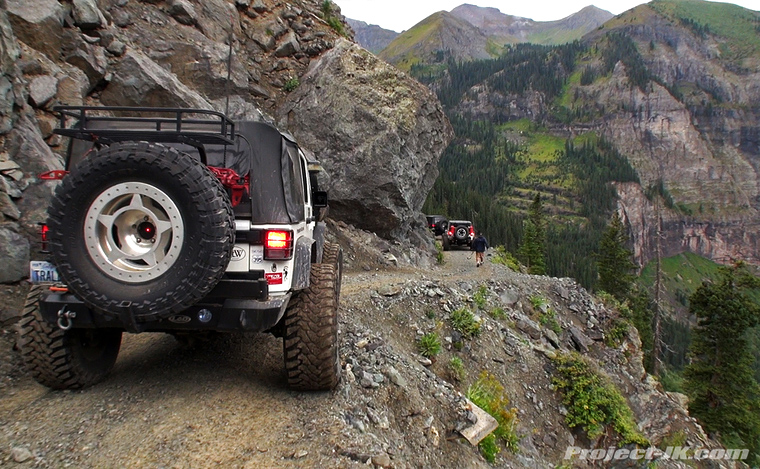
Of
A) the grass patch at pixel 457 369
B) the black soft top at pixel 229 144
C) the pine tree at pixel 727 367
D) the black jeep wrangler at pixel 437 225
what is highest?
the black soft top at pixel 229 144

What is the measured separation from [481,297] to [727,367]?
69.3 feet

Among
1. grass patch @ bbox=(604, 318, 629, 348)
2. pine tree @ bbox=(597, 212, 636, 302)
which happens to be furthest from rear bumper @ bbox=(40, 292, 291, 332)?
pine tree @ bbox=(597, 212, 636, 302)

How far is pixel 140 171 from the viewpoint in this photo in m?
3.83

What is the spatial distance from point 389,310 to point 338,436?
561cm

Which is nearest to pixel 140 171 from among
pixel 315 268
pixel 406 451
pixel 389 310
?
pixel 315 268

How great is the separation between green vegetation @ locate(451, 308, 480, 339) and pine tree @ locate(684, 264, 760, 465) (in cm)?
2245

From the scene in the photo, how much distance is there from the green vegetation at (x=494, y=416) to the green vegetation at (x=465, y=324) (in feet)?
4.91

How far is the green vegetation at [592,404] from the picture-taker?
32.6 ft

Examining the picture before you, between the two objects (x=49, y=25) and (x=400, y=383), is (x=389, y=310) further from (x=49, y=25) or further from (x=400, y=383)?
(x=49, y=25)

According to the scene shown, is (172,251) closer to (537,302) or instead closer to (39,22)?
(39,22)

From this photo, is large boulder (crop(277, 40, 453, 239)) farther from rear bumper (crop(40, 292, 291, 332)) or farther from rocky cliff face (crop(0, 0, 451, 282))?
rear bumper (crop(40, 292, 291, 332))

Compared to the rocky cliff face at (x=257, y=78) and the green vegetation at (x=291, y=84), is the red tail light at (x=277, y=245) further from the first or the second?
the green vegetation at (x=291, y=84)

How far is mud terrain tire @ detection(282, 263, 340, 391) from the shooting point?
15.8ft

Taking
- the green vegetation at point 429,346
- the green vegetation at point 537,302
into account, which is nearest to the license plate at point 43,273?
the green vegetation at point 429,346
